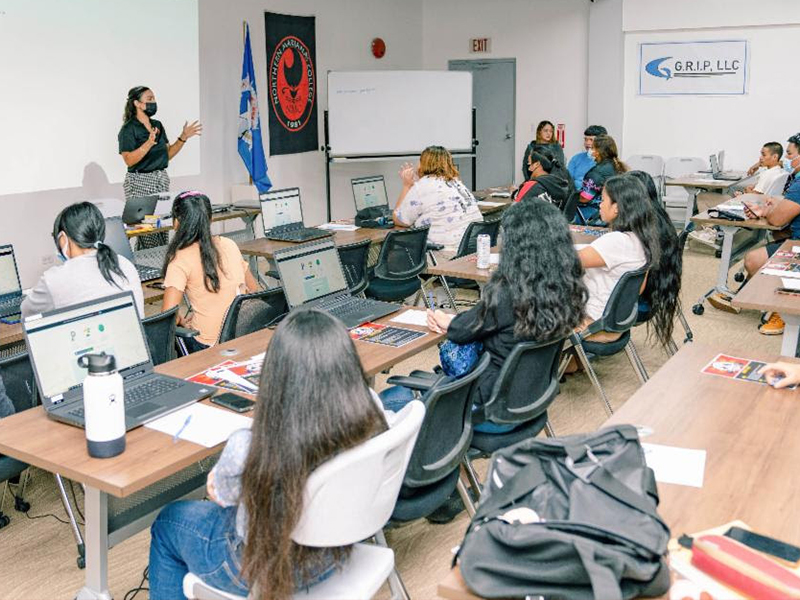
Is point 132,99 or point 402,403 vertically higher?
point 132,99

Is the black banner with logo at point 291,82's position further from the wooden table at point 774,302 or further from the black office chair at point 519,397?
the black office chair at point 519,397

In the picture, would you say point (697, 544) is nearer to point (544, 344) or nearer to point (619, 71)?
point (544, 344)

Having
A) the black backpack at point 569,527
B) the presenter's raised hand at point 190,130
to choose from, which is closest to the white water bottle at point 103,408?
the black backpack at point 569,527

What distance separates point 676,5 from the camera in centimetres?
1017

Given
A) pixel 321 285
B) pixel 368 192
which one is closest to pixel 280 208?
pixel 368 192

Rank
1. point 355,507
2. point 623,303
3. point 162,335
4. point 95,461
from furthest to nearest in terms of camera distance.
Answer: point 623,303
point 162,335
point 95,461
point 355,507

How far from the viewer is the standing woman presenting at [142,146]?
7.07 metres

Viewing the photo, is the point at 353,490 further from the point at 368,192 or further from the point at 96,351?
the point at 368,192

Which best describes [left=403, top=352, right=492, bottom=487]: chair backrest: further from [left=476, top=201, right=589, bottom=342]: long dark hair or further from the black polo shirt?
the black polo shirt

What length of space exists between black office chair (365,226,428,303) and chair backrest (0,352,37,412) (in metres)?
2.74

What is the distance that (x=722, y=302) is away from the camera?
696 centimetres

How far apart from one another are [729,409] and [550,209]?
1072 millimetres

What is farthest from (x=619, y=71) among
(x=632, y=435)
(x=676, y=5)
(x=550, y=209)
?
(x=632, y=435)

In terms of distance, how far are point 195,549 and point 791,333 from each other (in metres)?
3.12
